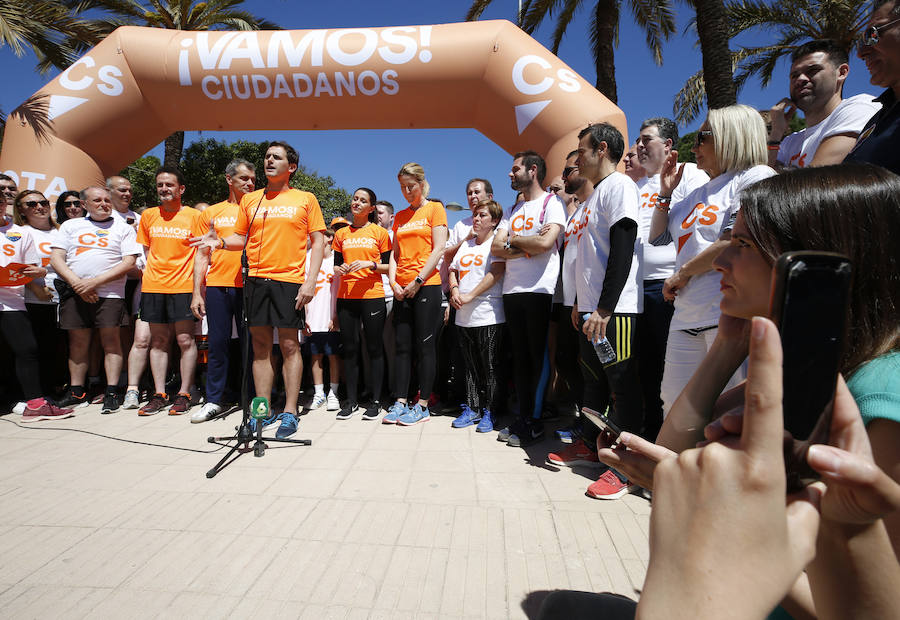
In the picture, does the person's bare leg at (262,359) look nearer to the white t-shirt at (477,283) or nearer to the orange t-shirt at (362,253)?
the orange t-shirt at (362,253)

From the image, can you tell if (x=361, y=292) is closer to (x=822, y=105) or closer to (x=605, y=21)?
(x=822, y=105)

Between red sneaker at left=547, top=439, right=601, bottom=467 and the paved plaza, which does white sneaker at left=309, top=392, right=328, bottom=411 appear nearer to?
the paved plaza

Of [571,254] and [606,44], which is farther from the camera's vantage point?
[606,44]

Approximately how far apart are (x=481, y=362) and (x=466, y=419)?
1.77 ft

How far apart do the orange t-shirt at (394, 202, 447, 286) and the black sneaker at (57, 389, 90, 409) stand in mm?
3692

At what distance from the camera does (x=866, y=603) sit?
60cm

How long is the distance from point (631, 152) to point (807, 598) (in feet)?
11.6

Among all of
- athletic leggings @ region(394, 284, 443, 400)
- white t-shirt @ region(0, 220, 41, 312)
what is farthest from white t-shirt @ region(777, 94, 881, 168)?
white t-shirt @ region(0, 220, 41, 312)

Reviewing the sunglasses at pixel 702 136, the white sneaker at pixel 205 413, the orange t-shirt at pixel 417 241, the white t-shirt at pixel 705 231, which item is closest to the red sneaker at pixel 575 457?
the white t-shirt at pixel 705 231

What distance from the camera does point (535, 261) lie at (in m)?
3.71

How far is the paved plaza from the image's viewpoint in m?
1.81

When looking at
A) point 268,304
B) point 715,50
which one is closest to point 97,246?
point 268,304

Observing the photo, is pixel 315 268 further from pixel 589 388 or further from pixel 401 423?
pixel 589 388

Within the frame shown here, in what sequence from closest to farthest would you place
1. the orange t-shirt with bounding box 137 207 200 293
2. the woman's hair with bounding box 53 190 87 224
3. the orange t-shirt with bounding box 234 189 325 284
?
1. the orange t-shirt with bounding box 234 189 325 284
2. the orange t-shirt with bounding box 137 207 200 293
3. the woman's hair with bounding box 53 190 87 224
